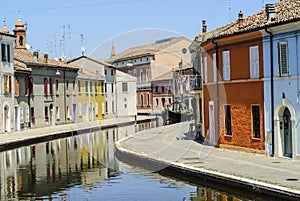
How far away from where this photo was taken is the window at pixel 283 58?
867 inches

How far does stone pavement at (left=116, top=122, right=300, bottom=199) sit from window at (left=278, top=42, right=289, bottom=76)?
147 inches

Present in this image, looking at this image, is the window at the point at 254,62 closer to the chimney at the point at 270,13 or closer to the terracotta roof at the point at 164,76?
the chimney at the point at 270,13

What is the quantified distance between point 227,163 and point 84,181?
5867 mm

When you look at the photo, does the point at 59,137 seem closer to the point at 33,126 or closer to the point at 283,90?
the point at 33,126

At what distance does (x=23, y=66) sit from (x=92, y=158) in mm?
23545

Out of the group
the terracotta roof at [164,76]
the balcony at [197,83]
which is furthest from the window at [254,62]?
the terracotta roof at [164,76]

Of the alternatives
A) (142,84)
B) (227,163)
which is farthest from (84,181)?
(142,84)

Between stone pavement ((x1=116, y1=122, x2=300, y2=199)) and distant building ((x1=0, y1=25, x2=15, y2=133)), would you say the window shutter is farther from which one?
distant building ((x1=0, y1=25, x2=15, y2=133))

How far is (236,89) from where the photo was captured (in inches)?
1017

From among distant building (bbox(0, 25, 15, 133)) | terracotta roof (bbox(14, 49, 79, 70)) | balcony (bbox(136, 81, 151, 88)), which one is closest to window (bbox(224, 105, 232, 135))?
distant building (bbox(0, 25, 15, 133))

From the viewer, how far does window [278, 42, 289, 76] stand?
72.2 ft

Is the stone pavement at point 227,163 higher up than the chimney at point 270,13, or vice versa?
the chimney at point 270,13

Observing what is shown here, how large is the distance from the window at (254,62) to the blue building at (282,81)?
635 mm

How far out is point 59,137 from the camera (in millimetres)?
43156
